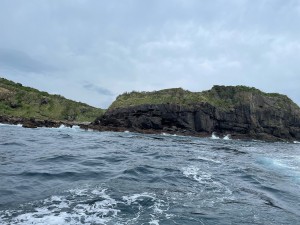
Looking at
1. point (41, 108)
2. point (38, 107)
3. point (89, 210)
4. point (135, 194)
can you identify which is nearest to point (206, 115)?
point (41, 108)

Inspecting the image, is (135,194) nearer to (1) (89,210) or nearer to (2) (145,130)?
(1) (89,210)

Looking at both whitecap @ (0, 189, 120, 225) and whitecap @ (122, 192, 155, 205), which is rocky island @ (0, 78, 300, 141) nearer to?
whitecap @ (122, 192, 155, 205)

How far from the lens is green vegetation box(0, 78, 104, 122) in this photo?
11962cm

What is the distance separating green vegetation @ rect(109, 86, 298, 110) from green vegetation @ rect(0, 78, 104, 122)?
24.1 m

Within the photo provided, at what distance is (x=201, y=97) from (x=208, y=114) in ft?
27.2

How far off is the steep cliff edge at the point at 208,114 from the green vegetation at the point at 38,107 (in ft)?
85.1

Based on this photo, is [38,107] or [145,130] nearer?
[145,130]

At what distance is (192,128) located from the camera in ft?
339

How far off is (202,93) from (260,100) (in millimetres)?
19976

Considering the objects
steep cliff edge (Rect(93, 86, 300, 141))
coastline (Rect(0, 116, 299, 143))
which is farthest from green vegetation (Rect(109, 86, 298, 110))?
coastline (Rect(0, 116, 299, 143))

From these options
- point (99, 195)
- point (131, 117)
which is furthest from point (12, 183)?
point (131, 117)

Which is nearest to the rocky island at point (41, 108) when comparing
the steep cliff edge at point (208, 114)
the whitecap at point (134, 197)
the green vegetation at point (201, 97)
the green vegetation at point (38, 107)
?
the green vegetation at point (38, 107)

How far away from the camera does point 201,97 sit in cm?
11188

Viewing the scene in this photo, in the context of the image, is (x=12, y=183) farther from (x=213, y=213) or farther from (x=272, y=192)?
(x=272, y=192)
